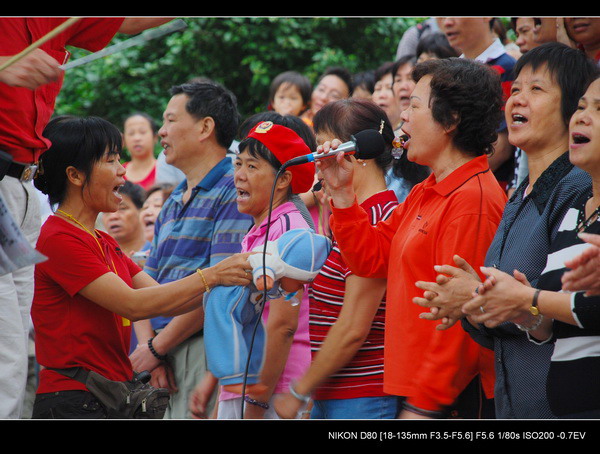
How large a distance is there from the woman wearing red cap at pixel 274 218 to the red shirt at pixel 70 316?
0.57 m

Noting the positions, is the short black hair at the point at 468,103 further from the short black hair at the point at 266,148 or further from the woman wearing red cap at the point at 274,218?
the short black hair at the point at 266,148

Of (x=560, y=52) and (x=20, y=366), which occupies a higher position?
(x=560, y=52)

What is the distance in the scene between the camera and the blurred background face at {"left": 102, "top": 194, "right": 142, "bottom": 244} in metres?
6.55

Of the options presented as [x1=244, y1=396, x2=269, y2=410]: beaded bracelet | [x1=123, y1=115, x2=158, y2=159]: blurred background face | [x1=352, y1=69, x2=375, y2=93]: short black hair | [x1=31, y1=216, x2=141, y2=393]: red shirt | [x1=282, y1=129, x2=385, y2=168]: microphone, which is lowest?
[x1=123, y1=115, x2=158, y2=159]: blurred background face

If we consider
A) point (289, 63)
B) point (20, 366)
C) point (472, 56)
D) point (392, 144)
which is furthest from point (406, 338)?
point (289, 63)

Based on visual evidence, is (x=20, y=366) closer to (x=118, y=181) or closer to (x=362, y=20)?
(x=118, y=181)

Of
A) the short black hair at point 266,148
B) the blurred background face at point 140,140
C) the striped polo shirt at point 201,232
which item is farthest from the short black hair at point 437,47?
the blurred background face at point 140,140

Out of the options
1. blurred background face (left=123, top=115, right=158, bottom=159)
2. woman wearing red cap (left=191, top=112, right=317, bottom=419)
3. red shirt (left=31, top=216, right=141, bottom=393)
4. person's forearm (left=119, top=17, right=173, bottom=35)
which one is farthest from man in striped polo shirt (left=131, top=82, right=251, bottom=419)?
blurred background face (left=123, top=115, right=158, bottom=159)

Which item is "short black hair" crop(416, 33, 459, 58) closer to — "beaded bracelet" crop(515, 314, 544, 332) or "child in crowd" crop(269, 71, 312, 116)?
"child in crowd" crop(269, 71, 312, 116)

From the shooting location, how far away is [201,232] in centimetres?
457

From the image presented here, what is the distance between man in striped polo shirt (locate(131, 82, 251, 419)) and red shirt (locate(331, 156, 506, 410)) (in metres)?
1.39

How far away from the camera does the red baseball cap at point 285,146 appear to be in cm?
407

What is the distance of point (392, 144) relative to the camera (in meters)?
3.90
